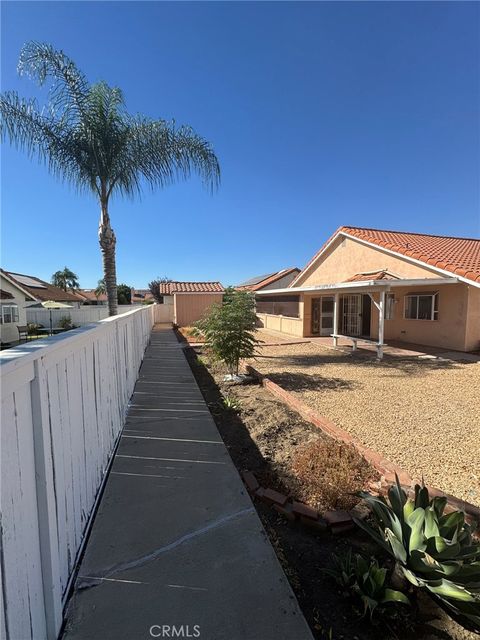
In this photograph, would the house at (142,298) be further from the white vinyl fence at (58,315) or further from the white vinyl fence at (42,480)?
the white vinyl fence at (42,480)

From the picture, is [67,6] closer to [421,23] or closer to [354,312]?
[421,23]

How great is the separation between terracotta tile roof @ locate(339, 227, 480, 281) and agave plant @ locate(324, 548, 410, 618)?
10840 mm

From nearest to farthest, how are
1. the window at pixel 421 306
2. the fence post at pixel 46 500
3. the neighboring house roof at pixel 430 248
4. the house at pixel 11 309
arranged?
1. the fence post at pixel 46 500
2. the neighboring house roof at pixel 430 248
3. the window at pixel 421 306
4. the house at pixel 11 309

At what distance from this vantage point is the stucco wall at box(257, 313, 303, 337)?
1817cm

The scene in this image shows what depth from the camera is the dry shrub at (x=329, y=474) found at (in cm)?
312

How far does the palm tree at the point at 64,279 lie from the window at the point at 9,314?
48.4 m

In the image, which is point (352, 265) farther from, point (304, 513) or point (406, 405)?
point (304, 513)

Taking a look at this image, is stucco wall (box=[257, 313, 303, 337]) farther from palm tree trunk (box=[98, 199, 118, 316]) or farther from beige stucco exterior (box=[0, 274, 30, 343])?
beige stucco exterior (box=[0, 274, 30, 343])

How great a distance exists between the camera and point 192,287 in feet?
87.5

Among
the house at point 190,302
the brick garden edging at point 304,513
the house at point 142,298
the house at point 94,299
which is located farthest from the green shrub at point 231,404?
the house at point 94,299

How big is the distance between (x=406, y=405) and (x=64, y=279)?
2936 inches

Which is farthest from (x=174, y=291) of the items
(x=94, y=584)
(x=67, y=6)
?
(x=94, y=584)

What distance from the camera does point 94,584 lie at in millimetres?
2193

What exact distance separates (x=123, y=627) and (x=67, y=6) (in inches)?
385
